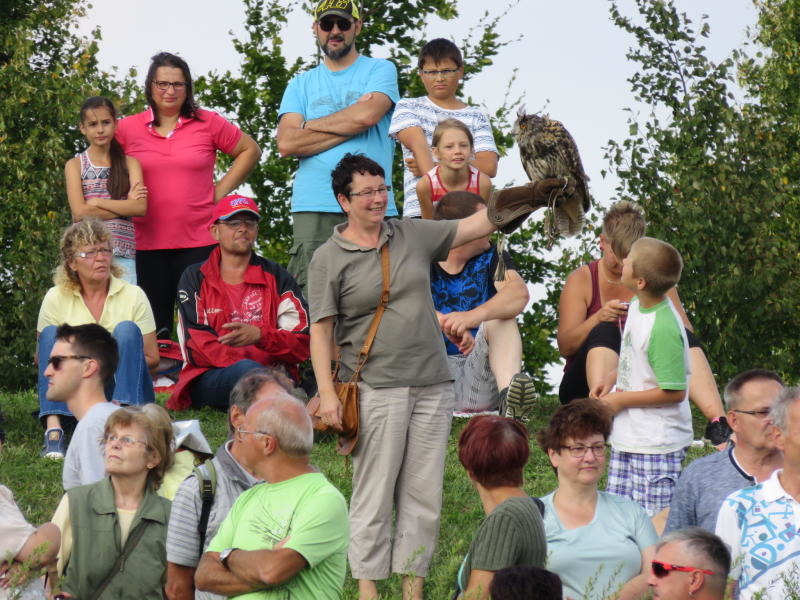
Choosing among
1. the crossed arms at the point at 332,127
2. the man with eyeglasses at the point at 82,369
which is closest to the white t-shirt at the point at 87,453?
the man with eyeglasses at the point at 82,369

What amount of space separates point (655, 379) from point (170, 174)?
4.38 m

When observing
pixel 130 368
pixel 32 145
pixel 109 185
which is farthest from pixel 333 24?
pixel 32 145

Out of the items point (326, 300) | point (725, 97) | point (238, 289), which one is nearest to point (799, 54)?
point (725, 97)

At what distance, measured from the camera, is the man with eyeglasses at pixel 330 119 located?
9430 millimetres

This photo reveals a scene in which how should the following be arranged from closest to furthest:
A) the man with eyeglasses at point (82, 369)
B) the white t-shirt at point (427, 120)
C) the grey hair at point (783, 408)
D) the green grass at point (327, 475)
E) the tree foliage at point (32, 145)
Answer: the grey hair at point (783, 408), the man with eyeglasses at point (82, 369), the green grass at point (327, 475), the white t-shirt at point (427, 120), the tree foliage at point (32, 145)

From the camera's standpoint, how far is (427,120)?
9.45m

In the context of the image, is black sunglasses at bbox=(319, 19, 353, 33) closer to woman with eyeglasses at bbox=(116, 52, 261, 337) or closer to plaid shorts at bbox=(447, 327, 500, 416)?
woman with eyeglasses at bbox=(116, 52, 261, 337)

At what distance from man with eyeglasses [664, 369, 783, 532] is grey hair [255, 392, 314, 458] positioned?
1.58m

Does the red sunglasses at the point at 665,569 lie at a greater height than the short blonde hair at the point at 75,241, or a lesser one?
lesser

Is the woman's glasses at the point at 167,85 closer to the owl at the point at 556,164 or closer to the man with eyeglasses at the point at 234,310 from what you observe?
the man with eyeglasses at the point at 234,310

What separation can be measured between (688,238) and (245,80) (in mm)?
8514

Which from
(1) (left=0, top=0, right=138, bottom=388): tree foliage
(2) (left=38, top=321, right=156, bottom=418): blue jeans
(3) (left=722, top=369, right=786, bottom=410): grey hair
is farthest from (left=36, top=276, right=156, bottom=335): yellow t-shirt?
(1) (left=0, top=0, right=138, bottom=388): tree foliage

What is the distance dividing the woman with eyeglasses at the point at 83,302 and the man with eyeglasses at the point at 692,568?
436cm

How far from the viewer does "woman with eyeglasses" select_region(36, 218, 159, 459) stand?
8484mm
